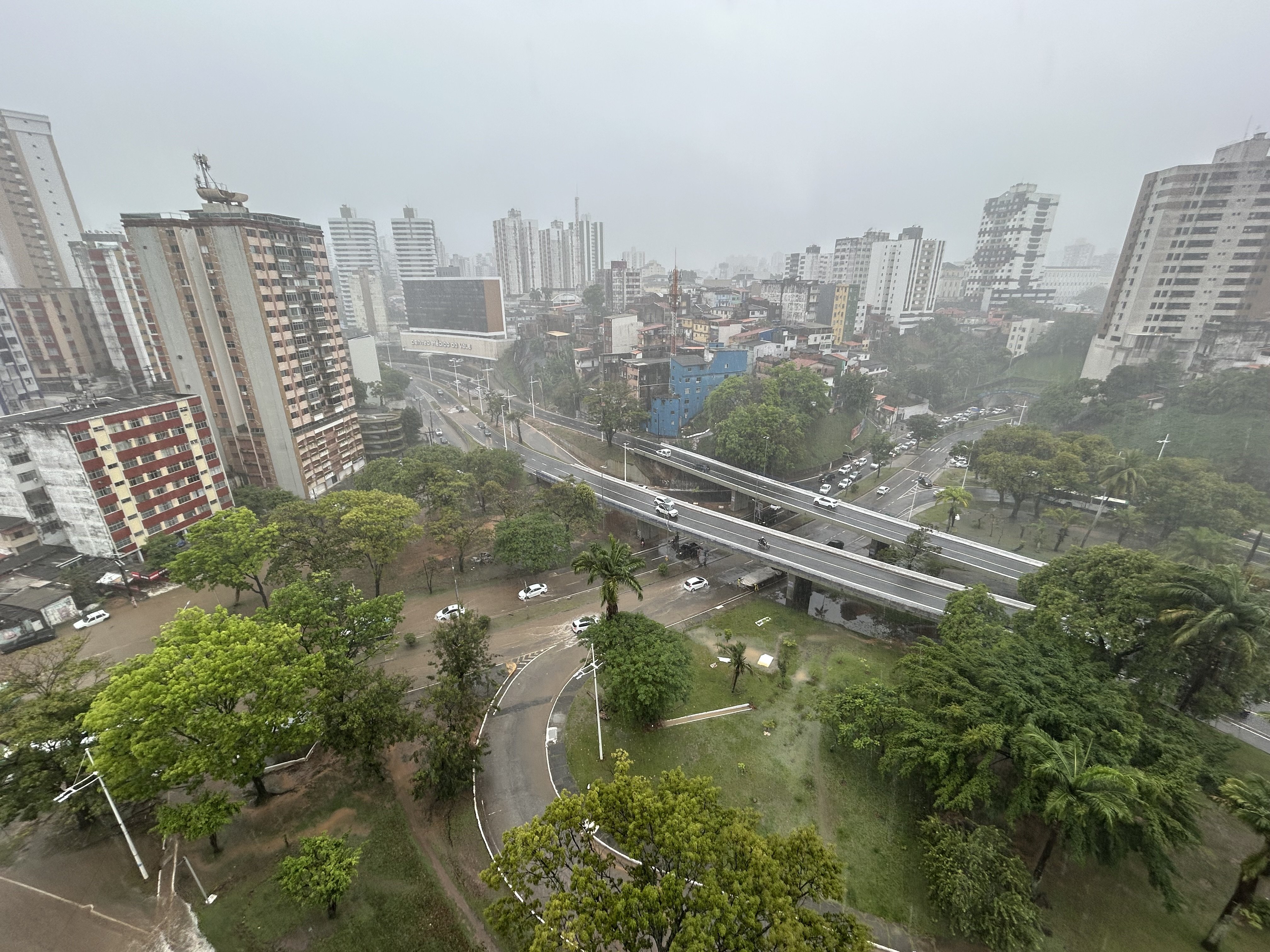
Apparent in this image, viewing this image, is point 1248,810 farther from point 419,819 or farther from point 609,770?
point 419,819

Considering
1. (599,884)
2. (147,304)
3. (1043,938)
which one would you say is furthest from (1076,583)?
(147,304)

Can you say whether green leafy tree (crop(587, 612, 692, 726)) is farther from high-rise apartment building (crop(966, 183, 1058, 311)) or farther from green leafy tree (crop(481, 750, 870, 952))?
high-rise apartment building (crop(966, 183, 1058, 311))

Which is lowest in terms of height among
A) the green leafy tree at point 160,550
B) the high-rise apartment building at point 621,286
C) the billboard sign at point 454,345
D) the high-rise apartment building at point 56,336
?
the green leafy tree at point 160,550

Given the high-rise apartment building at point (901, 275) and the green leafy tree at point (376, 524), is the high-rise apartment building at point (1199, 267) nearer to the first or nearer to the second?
the high-rise apartment building at point (901, 275)

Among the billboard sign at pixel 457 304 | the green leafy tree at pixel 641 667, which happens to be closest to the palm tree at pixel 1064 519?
the green leafy tree at pixel 641 667

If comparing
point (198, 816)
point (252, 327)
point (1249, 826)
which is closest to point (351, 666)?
point (198, 816)
